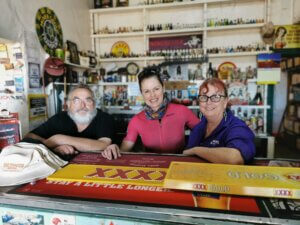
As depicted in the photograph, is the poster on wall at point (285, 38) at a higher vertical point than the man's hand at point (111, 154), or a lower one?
higher

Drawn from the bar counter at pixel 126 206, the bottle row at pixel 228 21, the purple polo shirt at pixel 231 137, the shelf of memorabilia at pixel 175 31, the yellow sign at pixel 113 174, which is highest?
the bottle row at pixel 228 21

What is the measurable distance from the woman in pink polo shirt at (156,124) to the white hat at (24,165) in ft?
2.66

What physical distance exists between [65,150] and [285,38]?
11.4ft

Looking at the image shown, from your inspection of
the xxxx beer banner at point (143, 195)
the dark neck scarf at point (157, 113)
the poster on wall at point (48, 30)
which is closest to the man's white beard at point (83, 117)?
the dark neck scarf at point (157, 113)

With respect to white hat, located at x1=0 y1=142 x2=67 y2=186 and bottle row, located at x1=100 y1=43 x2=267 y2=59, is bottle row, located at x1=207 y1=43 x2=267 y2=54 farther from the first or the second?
white hat, located at x1=0 y1=142 x2=67 y2=186

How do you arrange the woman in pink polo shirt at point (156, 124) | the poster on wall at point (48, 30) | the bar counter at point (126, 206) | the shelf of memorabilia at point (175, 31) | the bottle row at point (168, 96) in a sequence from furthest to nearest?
the bottle row at point (168, 96)
the shelf of memorabilia at point (175, 31)
the poster on wall at point (48, 30)
the woman in pink polo shirt at point (156, 124)
the bar counter at point (126, 206)

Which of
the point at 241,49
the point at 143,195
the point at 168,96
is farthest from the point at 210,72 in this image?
the point at 143,195

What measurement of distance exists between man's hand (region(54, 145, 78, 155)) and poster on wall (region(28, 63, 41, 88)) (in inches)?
46.3

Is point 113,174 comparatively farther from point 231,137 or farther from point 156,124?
point 156,124

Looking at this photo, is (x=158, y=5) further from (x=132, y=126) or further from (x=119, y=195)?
(x=119, y=195)

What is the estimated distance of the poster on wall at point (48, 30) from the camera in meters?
2.42

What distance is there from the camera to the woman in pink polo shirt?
5.76 feet

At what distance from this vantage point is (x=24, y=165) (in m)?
0.90

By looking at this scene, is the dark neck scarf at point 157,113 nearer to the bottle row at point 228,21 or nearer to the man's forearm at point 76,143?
the man's forearm at point 76,143
